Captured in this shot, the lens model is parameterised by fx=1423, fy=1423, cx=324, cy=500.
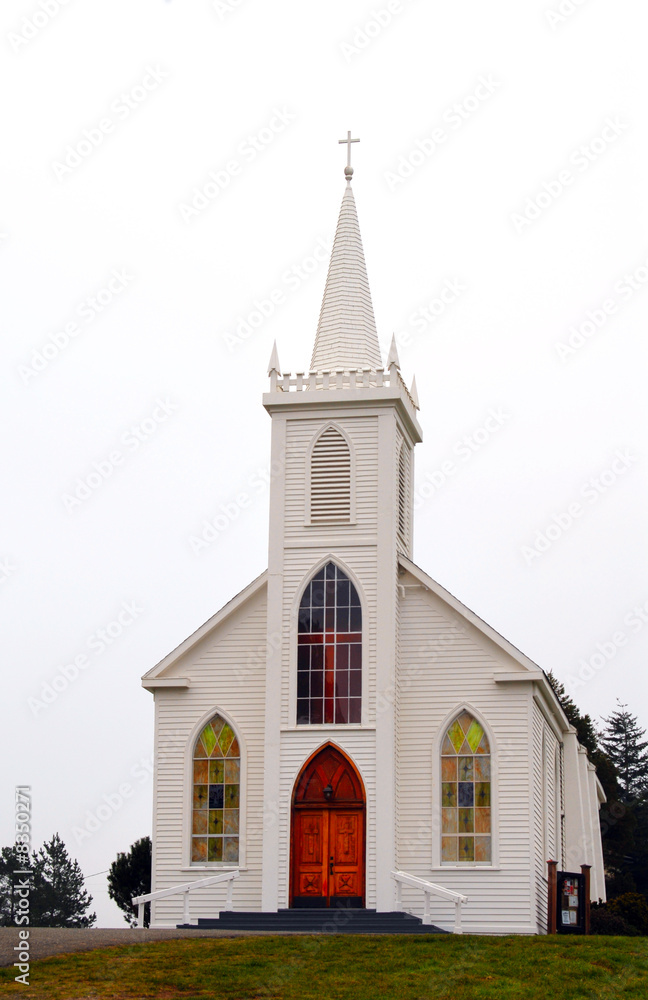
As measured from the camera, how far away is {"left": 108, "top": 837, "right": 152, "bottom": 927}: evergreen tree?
42.1 m

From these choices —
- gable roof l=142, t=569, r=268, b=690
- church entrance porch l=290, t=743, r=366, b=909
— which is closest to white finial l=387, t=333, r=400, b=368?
gable roof l=142, t=569, r=268, b=690

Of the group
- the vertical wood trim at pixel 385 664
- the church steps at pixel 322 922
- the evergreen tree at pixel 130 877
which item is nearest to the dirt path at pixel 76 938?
the church steps at pixel 322 922

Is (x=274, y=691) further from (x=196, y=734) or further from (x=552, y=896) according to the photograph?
(x=552, y=896)

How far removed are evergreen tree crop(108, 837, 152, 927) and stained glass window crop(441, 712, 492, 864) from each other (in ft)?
55.4

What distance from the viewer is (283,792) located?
89.6ft

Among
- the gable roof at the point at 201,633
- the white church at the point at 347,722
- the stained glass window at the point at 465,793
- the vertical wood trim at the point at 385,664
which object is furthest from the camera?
the gable roof at the point at 201,633

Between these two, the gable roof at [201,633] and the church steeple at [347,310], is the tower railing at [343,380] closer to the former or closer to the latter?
the church steeple at [347,310]

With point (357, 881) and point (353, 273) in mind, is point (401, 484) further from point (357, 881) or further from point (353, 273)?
point (357, 881)

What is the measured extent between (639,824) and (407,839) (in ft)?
Answer: 125

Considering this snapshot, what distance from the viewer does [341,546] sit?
93.5 ft

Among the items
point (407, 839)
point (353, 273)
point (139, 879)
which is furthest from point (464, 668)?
point (139, 879)

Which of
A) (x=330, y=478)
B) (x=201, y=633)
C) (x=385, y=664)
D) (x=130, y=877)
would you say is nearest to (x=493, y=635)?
(x=385, y=664)

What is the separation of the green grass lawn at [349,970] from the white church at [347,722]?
5.53 metres

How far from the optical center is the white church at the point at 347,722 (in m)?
27.0
